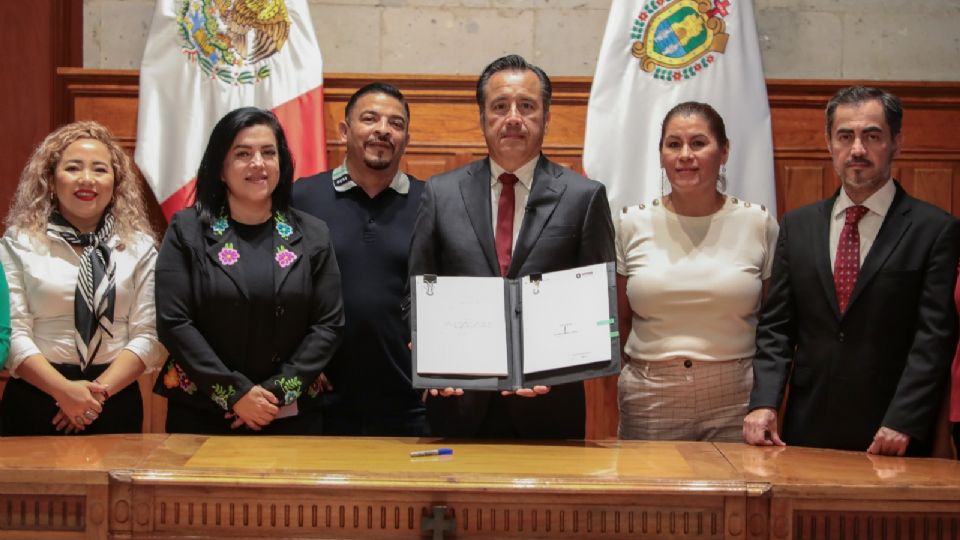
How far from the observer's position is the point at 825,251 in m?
2.76

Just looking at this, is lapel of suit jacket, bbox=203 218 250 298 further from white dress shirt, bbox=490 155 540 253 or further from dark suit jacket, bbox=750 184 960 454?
dark suit jacket, bbox=750 184 960 454

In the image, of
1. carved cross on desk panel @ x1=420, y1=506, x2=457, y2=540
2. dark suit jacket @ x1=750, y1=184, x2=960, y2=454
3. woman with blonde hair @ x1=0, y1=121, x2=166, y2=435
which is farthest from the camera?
woman with blonde hair @ x1=0, y1=121, x2=166, y2=435

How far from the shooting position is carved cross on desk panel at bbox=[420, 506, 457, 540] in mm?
2174

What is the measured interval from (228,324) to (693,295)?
4.16ft

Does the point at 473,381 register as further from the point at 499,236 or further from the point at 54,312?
the point at 54,312

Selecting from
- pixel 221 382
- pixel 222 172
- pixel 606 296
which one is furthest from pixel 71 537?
pixel 606 296

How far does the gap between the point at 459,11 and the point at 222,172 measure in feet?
8.04

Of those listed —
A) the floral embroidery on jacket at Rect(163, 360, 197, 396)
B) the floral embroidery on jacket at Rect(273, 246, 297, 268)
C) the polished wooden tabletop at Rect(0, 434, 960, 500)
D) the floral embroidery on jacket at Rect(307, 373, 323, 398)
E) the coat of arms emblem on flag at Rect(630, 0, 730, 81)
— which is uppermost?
the coat of arms emblem on flag at Rect(630, 0, 730, 81)

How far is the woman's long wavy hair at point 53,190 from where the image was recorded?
295 cm

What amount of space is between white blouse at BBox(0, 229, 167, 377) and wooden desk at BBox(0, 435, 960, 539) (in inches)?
25.2
